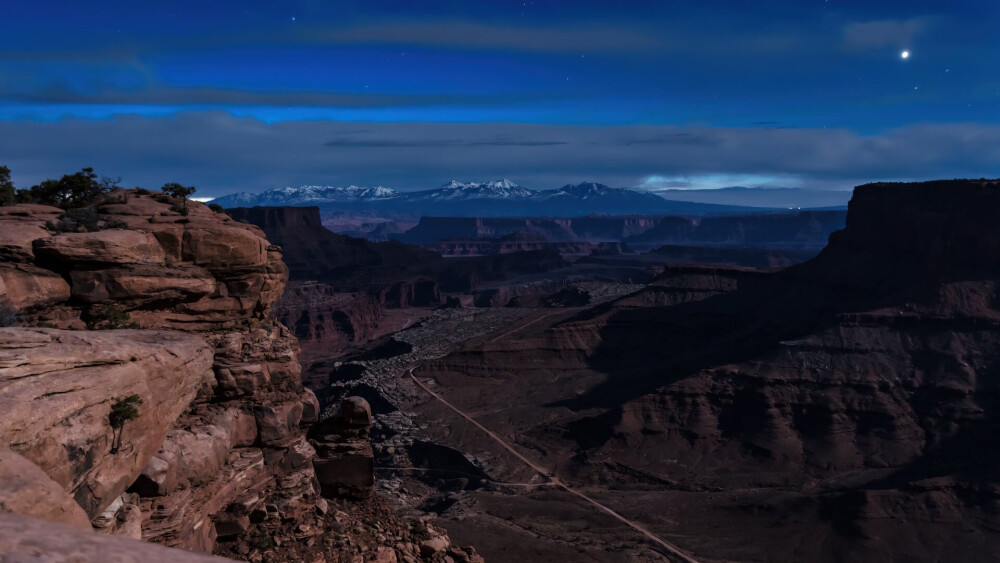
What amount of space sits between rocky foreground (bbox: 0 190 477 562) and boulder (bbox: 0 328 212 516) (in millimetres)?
35

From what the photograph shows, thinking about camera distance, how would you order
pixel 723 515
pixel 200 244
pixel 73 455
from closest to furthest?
1. pixel 73 455
2. pixel 200 244
3. pixel 723 515

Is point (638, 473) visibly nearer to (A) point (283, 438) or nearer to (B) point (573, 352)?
(B) point (573, 352)

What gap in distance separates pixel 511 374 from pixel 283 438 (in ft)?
251

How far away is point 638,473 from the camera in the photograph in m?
67.1

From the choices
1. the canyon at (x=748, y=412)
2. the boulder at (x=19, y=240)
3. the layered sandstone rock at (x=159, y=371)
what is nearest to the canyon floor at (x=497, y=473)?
the canyon at (x=748, y=412)

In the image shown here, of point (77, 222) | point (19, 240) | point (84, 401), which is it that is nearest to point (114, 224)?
point (77, 222)

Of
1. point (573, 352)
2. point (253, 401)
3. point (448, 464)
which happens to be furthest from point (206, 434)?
point (573, 352)

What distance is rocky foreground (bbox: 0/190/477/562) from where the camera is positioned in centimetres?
1330

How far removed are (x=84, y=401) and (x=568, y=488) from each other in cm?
5466

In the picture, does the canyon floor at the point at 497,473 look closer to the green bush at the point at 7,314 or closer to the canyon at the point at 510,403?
the canyon at the point at 510,403

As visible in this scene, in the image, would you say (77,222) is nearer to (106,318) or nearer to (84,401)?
(106,318)

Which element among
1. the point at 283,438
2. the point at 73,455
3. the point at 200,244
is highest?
the point at 200,244

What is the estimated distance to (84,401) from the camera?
13.2 meters

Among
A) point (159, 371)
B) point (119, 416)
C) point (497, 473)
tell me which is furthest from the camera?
point (497, 473)
